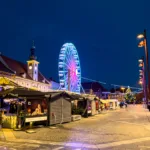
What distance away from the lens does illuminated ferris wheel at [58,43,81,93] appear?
3975 centimetres

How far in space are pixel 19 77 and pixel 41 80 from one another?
17704 millimetres

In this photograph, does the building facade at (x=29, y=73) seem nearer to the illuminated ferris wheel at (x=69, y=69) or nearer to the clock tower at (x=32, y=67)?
the clock tower at (x=32, y=67)

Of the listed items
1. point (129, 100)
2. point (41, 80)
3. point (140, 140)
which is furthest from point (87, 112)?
point (129, 100)

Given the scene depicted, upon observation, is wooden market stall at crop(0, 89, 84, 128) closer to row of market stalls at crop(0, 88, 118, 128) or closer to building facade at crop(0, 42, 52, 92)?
row of market stalls at crop(0, 88, 118, 128)

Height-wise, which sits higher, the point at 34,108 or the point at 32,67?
the point at 32,67

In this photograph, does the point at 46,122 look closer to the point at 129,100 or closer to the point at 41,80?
the point at 41,80

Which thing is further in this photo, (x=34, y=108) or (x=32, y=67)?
(x=32, y=67)

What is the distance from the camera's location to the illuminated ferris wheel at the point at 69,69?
39.8 meters

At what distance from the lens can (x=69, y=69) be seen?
41.0m

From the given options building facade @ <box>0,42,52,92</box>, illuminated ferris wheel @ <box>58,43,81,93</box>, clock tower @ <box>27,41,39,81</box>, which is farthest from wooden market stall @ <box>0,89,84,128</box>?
clock tower @ <box>27,41,39,81</box>

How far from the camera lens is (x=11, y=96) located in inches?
750

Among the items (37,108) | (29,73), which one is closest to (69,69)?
(37,108)

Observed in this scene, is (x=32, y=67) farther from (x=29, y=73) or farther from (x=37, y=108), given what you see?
(x=37, y=108)

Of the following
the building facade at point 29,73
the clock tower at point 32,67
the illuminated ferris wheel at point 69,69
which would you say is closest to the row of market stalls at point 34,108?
the illuminated ferris wheel at point 69,69
